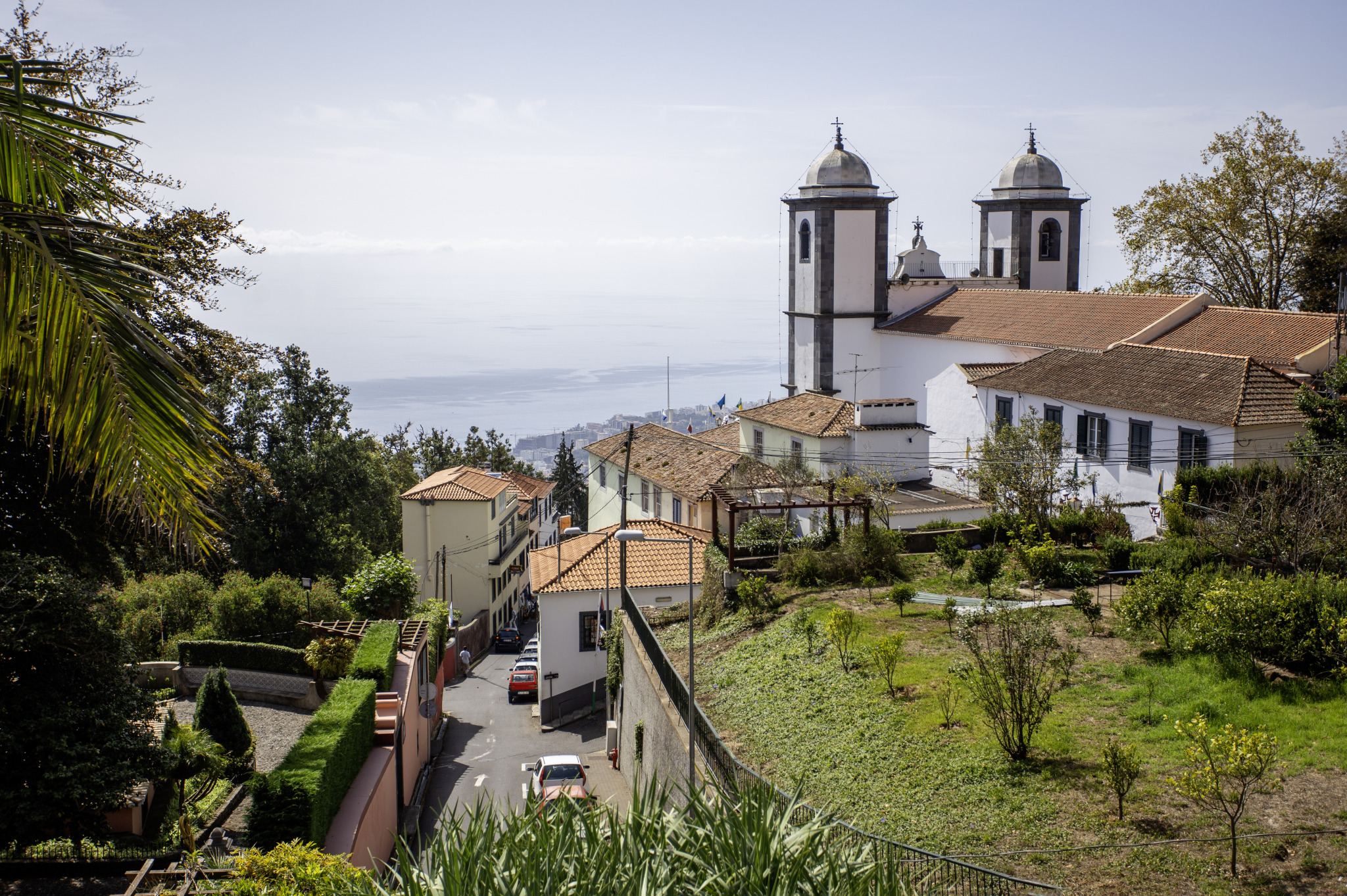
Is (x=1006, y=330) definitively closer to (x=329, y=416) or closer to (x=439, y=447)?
(x=329, y=416)

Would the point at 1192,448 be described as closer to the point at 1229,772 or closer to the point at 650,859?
the point at 1229,772

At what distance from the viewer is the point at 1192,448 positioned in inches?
842

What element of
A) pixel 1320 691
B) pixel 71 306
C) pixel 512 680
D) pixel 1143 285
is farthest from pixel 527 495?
pixel 71 306

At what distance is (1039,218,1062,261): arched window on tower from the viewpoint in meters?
47.9

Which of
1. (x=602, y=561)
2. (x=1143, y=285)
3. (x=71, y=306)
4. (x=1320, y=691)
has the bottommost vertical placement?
(x=602, y=561)

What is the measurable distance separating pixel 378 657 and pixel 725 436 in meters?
22.8

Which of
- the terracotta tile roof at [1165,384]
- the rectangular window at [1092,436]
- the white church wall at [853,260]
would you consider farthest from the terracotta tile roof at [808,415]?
the rectangular window at [1092,436]

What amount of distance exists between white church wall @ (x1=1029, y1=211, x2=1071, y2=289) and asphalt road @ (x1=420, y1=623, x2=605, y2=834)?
31480mm

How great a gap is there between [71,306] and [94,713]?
10511 millimetres

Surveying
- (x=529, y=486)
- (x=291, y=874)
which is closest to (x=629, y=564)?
(x=291, y=874)

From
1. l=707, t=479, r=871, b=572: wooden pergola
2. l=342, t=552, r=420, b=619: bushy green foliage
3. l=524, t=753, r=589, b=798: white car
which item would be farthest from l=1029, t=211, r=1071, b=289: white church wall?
l=524, t=753, r=589, b=798: white car

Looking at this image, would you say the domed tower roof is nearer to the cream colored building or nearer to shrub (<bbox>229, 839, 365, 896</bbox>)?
the cream colored building

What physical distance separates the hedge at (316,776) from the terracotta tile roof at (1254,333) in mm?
21743

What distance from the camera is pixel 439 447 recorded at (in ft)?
203
